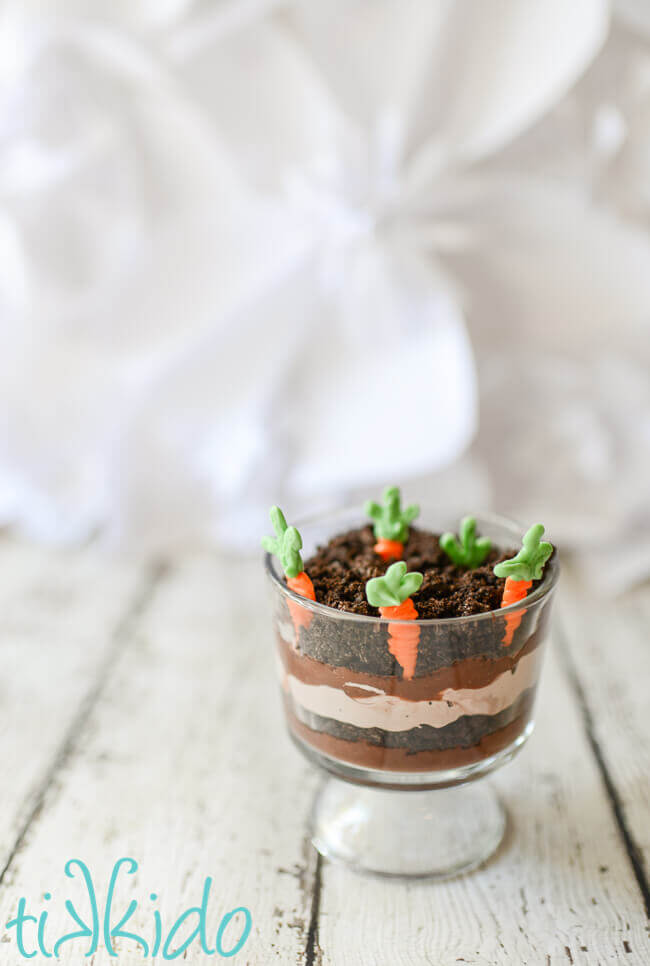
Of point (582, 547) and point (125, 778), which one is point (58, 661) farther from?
point (582, 547)

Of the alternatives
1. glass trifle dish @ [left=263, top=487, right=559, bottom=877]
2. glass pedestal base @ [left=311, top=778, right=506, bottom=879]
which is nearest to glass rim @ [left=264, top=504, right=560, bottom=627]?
glass trifle dish @ [left=263, top=487, right=559, bottom=877]

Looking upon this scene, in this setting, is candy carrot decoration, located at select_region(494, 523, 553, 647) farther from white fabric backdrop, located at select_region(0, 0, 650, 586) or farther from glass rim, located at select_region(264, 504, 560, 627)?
white fabric backdrop, located at select_region(0, 0, 650, 586)

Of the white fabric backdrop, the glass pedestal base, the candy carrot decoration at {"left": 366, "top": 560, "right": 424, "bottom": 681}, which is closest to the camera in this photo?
the candy carrot decoration at {"left": 366, "top": 560, "right": 424, "bottom": 681}

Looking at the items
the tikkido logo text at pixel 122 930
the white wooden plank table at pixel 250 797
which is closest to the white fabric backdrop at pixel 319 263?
the white wooden plank table at pixel 250 797

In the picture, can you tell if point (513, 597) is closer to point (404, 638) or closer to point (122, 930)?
point (404, 638)

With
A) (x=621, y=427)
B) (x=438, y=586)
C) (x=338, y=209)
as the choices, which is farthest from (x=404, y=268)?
(x=438, y=586)

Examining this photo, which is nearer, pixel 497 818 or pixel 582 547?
pixel 497 818

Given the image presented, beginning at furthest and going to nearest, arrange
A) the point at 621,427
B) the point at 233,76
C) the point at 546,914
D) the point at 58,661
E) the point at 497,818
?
the point at 621,427 < the point at 233,76 < the point at 58,661 < the point at 497,818 < the point at 546,914
